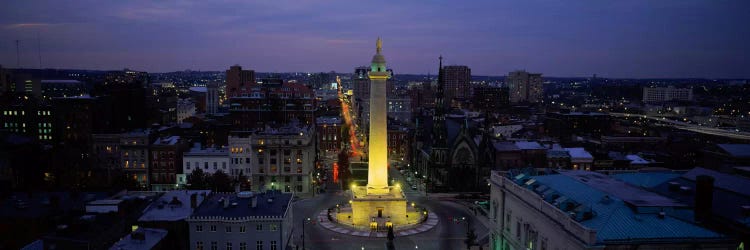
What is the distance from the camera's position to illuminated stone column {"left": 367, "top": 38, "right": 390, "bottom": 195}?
8012 cm

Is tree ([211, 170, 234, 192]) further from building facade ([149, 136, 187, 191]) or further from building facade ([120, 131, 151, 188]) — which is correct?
building facade ([120, 131, 151, 188])

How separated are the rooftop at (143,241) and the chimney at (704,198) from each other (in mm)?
45253

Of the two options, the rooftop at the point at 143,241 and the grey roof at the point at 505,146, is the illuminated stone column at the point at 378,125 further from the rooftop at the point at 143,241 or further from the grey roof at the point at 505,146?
the rooftop at the point at 143,241

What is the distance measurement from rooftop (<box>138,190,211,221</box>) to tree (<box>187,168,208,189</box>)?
864 inches

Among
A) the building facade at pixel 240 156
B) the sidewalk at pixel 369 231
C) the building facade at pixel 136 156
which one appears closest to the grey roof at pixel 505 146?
the sidewalk at pixel 369 231

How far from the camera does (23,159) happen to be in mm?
99562

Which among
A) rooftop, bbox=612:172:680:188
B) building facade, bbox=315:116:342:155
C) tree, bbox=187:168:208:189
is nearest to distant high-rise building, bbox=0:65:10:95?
building facade, bbox=315:116:342:155

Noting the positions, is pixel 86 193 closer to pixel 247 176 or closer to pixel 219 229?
pixel 219 229

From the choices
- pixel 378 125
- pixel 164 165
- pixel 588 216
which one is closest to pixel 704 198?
pixel 588 216

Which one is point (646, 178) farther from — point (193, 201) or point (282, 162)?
point (282, 162)

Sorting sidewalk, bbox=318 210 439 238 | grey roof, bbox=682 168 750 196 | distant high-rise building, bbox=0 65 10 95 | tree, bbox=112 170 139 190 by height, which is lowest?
sidewalk, bbox=318 210 439 238

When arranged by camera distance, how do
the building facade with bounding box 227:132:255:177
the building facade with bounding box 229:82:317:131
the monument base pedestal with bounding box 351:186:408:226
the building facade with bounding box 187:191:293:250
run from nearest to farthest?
the building facade with bounding box 187:191:293:250, the monument base pedestal with bounding box 351:186:408:226, the building facade with bounding box 227:132:255:177, the building facade with bounding box 229:82:317:131

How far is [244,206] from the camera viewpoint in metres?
58.6

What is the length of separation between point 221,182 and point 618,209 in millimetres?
63364
